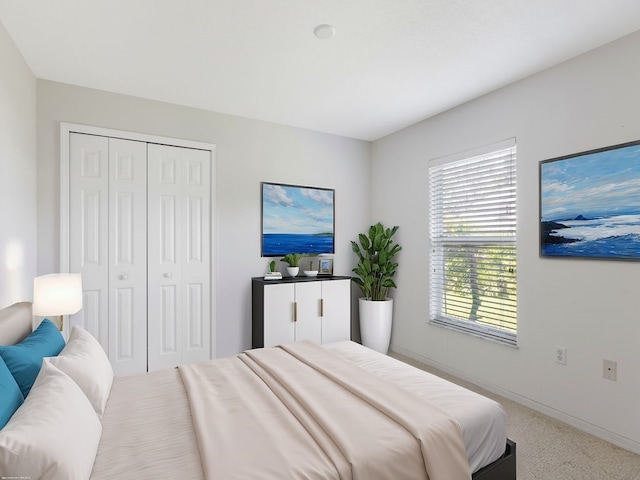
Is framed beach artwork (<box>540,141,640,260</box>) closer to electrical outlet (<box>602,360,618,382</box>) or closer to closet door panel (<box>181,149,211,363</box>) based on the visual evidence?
electrical outlet (<box>602,360,618,382</box>)

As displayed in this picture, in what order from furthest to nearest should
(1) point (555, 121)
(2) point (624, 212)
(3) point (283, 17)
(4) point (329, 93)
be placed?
(4) point (329, 93)
(1) point (555, 121)
(2) point (624, 212)
(3) point (283, 17)

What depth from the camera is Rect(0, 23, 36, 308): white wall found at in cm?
215

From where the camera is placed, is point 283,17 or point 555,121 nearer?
point 283,17

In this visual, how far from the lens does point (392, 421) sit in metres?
1.46

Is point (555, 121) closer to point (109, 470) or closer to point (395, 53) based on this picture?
point (395, 53)

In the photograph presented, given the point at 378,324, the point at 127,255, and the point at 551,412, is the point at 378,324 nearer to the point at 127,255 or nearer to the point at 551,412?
the point at 551,412

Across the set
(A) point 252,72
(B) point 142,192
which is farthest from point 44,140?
(A) point 252,72

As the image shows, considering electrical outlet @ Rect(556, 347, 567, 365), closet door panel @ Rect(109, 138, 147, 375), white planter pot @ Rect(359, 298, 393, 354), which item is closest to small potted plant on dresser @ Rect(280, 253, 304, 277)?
white planter pot @ Rect(359, 298, 393, 354)

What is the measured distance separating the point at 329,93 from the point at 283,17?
111cm

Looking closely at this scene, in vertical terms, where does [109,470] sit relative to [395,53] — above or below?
below

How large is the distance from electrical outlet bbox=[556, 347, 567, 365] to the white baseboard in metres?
0.38

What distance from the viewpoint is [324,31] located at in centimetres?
220

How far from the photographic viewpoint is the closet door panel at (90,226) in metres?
2.99

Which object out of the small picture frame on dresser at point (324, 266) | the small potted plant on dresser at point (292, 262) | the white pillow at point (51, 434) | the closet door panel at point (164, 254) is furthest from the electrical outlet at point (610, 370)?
the closet door panel at point (164, 254)
